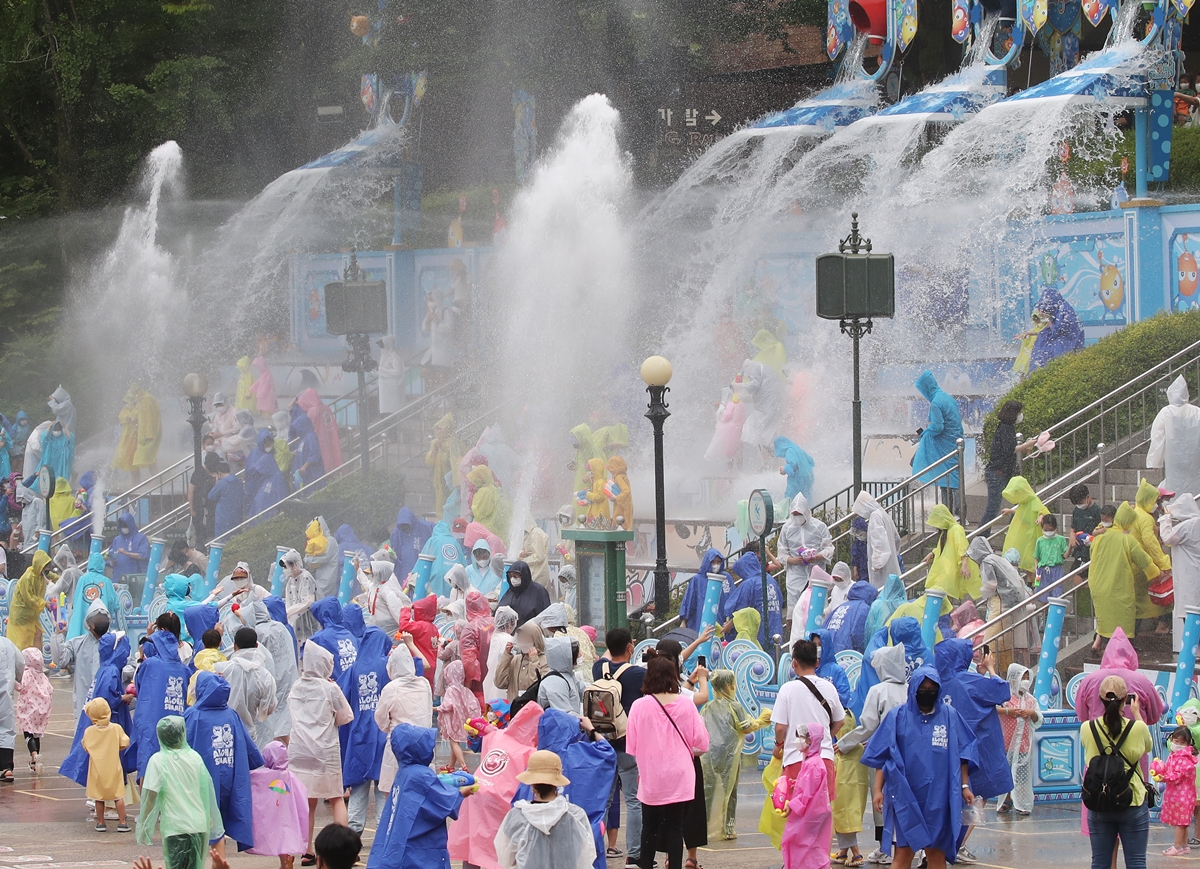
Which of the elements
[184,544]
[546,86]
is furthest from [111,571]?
[546,86]

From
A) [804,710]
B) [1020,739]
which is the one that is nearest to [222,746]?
[804,710]

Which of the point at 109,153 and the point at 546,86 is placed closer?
the point at 546,86

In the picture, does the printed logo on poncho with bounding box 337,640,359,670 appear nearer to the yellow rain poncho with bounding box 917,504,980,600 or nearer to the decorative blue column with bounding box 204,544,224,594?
the yellow rain poncho with bounding box 917,504,980,600

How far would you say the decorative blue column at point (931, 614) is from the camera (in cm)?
1445

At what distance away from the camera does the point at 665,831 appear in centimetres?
1011

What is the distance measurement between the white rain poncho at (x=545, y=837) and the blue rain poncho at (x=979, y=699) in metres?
3.44

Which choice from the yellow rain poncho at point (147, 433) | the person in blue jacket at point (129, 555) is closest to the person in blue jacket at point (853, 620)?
the person in blue jacket at point (129, 555)

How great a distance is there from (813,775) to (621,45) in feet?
88.3

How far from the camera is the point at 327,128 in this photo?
39.2 metres

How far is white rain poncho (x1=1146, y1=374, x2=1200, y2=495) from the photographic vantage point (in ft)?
56.5

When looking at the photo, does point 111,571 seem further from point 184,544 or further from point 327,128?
point 327,128

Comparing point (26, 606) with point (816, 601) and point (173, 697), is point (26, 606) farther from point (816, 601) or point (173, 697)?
point (816, 601)

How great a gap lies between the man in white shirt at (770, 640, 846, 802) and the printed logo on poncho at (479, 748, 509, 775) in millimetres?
1512

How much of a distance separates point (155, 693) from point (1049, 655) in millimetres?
6240
